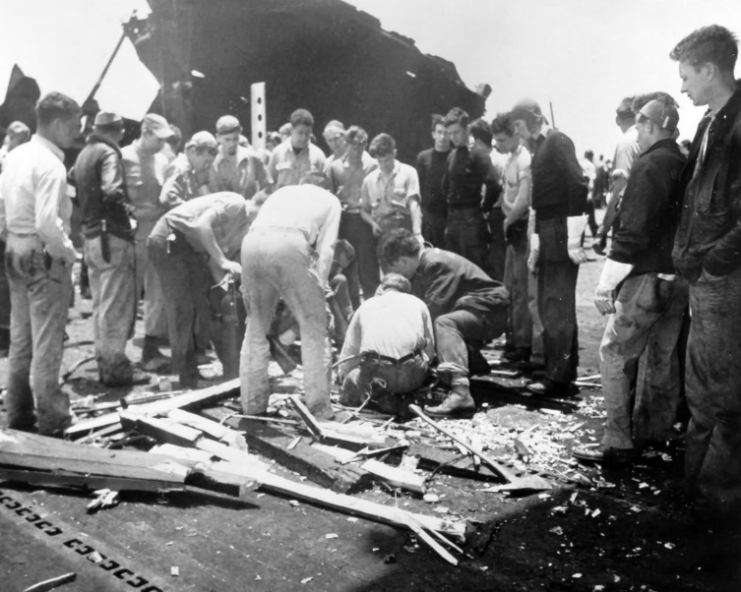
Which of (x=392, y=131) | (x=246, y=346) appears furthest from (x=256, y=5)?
(x=246, y=346)

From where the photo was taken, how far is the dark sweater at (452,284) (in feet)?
20.6

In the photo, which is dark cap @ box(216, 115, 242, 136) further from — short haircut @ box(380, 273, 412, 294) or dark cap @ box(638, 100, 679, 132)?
dark cap @ box(638, 100, 679, 132)

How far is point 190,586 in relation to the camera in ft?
10.6

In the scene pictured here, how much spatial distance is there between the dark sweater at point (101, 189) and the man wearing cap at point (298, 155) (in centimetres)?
206

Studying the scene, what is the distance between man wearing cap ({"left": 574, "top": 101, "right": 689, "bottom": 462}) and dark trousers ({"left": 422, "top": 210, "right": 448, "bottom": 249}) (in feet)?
13.7

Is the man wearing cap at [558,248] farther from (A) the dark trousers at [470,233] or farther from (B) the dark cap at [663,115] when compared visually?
(A) the dark trousers at [470,233]

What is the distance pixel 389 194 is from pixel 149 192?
2703 mm

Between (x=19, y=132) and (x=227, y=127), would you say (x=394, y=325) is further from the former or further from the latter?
(x=19, y=132)

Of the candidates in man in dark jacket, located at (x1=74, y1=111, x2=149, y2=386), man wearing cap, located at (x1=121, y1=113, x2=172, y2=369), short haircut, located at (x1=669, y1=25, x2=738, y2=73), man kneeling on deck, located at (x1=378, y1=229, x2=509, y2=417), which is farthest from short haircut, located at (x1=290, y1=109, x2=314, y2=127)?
short haircut, located at (x1=669, y1=25, x2=738, y2=73)

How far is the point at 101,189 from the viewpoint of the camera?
6625 millimetres

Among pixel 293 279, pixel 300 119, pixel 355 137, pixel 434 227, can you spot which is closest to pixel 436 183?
pixel 434 227

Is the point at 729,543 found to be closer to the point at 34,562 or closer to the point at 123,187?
the point at 34,562

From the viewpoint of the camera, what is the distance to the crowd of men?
391 cm

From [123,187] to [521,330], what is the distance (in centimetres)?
433
